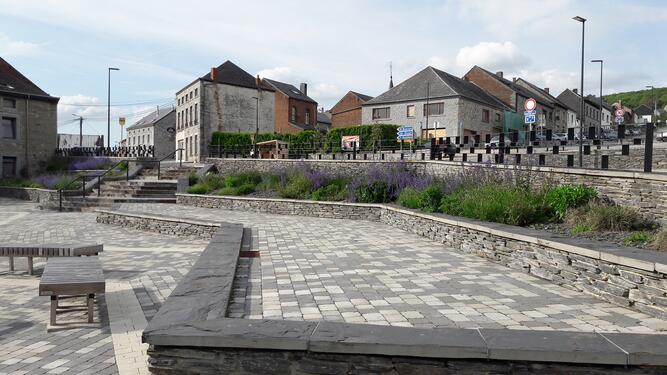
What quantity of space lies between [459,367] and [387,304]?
178 cm

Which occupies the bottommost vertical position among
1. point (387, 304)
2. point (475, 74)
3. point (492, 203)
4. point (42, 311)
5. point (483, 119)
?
point (42, 311)

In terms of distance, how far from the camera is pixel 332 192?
16.0m

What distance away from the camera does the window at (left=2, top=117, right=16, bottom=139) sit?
117 feet

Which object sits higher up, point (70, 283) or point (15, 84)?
point (15, 84)

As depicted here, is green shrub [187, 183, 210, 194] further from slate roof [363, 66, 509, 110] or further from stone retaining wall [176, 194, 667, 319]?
slate roof [363, 66, 509, 110]

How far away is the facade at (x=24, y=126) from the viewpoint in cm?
3578

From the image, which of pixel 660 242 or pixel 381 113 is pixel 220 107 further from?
pixel 660 242

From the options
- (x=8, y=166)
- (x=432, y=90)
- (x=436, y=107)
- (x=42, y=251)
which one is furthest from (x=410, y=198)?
(x=8, y=166)

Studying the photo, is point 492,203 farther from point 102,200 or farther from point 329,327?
point 102,200

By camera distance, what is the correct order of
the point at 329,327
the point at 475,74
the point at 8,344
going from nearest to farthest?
the point at 329,327 < the point at 8,344 < the point at 475,74

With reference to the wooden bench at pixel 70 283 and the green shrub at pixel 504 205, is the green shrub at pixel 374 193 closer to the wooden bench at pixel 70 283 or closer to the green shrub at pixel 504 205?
the green shrub at pixel 504 205

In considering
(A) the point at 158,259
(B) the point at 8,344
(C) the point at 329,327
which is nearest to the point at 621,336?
(C) the point at 329,327

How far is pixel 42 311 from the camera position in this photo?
235 inches

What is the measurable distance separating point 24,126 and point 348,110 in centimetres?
3346
